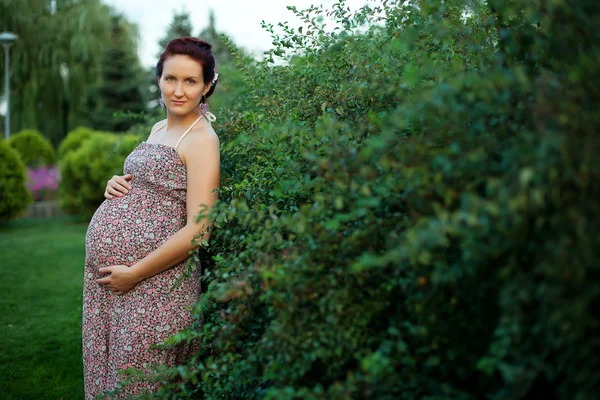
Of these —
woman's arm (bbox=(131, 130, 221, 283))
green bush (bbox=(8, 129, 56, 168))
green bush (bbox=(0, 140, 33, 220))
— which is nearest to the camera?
woman's arm (bbox=(131, 130, 221, 283))

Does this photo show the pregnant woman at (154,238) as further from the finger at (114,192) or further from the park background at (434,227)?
the park background at (434,227)

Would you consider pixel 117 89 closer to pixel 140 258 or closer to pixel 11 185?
pixel 11 185

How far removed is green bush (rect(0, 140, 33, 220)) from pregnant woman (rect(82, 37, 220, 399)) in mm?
8975

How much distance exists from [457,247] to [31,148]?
52.1 feet

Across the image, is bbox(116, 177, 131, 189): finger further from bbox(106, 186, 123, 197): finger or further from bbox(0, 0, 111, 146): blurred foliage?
bbox(0, 0, 111, 146): blurred foliage

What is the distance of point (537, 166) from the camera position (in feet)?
4.08

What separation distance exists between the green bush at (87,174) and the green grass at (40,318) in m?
2.20

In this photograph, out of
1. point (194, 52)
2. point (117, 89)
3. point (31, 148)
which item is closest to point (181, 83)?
point (194, 52)

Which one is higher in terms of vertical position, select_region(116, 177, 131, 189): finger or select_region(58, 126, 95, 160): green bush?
select_region(58, 126, 95, 160): green bush

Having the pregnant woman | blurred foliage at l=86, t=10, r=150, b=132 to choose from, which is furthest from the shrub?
the pregnant woman

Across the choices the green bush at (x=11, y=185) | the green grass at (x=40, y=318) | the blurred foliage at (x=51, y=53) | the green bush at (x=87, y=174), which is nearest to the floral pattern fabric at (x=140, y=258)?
the green grass at (x=40, y=318)

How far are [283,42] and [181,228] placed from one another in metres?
1.23

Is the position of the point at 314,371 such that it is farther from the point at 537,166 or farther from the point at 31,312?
the point at 31,312

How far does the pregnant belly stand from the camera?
2.71 meters
